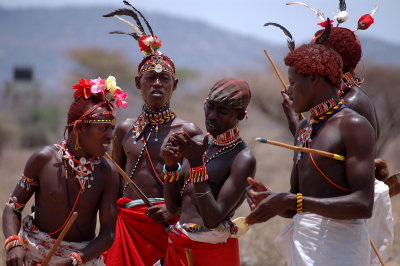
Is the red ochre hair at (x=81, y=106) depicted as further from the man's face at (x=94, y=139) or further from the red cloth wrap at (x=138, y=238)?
the red cloth wrap at (x=138, y=238)

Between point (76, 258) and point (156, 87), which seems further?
point (156, 87)

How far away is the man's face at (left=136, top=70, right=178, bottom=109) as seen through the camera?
5359mm

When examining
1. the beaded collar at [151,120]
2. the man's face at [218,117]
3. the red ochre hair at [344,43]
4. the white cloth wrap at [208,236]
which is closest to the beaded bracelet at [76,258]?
the white cloth wrap at [208,236]

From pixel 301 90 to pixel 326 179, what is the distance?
571 millimetres

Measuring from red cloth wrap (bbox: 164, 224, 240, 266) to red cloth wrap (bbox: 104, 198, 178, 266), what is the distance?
2.80 ft

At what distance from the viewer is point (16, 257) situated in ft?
13.0

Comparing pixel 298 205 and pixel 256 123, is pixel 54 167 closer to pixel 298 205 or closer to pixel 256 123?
pixel 298 205

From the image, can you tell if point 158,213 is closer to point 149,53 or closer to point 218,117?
point 218,117

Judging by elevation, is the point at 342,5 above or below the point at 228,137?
above

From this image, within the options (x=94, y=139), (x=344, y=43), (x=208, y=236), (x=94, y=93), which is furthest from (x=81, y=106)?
(x=344, y=43)

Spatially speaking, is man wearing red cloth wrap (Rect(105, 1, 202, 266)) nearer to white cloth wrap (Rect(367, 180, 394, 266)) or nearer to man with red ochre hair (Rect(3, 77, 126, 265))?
man with red ochre hair (Rect(3, 77, 126, 265))

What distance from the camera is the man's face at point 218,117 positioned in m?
4.18

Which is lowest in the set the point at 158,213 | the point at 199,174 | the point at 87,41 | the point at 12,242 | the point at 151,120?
the point at 87,41

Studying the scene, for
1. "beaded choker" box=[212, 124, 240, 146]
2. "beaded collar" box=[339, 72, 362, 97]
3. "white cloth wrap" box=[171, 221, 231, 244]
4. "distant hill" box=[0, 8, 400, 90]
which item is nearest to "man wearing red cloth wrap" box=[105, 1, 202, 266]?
"white cloth wrap" box=[171, 221, 231, 244]
